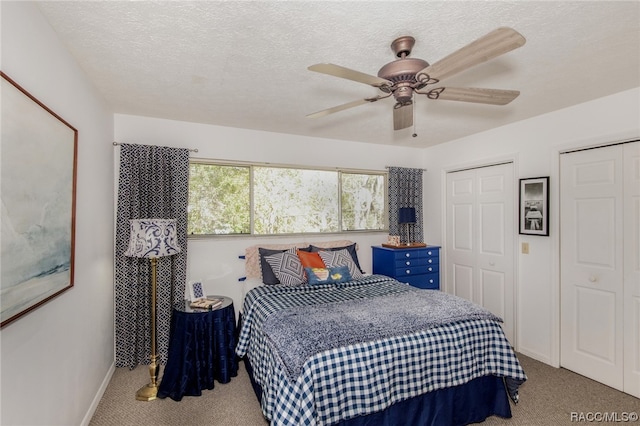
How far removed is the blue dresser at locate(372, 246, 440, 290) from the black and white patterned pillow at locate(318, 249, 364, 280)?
67 centimetres

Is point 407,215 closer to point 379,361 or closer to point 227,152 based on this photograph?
point 227,152

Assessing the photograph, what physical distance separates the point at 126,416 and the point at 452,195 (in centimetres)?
416

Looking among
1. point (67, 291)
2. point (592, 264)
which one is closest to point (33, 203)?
point (67, 291)

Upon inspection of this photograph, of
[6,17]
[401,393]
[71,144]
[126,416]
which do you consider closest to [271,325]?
[401,393]

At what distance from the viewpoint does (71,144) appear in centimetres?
188

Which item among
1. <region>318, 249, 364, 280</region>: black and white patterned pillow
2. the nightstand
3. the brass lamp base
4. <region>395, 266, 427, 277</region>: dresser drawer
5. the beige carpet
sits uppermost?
<region>318, 249, 364, 280</region>: black and white patterned pillow

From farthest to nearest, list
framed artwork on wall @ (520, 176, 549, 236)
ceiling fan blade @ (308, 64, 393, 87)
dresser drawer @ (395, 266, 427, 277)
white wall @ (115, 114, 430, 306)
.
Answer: dresser drawer @ (395, 266, 427, 277) < white wall @ (115, 114, 430, 306) < framed artwork on wall @ (520, 176, 549, 236) < ceiling fan blade @ (308, 64, 393, 87)

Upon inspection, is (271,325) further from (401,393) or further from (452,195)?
(452,195)

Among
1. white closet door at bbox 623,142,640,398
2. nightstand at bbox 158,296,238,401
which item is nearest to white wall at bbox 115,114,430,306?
nightstand at bbox 158,296,238,401

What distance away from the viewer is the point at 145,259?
3.05m

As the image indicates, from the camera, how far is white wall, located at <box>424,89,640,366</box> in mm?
2639

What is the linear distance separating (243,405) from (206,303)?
89cm

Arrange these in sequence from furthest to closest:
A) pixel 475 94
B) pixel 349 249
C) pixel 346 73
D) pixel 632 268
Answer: pixel 349 249
pixel 632 268
pixel 475 94
pixel 346 73

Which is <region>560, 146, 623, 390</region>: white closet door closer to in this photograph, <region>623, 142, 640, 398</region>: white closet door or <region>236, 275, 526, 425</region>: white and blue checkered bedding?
<region>623, 142, 640, 398</region>: white closet door
